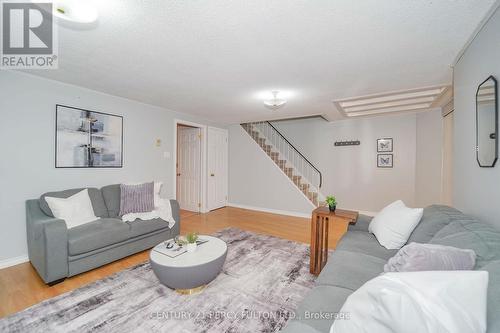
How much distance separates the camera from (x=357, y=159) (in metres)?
5.42

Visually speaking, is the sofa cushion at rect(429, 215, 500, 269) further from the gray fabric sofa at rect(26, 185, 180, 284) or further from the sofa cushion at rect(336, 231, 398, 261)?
the gray fabric sofa at rect(26, 185, 180, 284)

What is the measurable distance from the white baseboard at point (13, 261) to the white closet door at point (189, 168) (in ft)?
10.4

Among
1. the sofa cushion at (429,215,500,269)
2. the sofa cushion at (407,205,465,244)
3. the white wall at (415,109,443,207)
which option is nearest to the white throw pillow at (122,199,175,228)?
the sofa cushion at (407,205,465,244)

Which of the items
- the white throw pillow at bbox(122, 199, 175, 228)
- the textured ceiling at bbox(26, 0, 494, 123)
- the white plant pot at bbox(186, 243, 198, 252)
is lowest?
the white plant pot at bbox(186, 243, 198, 252)

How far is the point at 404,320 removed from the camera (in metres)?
0.71

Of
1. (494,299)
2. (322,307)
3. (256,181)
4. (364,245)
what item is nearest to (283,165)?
(256,181)

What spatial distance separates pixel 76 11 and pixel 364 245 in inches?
122

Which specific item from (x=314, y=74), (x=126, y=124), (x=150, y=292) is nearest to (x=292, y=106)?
(x=314, y=74)

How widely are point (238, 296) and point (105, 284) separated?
142 cm

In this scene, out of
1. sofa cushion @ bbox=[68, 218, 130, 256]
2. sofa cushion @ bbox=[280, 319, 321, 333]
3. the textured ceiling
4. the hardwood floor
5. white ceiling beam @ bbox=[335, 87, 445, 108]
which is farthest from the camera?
white ceiling beam @ bbox=[335, 87, 445, 108]

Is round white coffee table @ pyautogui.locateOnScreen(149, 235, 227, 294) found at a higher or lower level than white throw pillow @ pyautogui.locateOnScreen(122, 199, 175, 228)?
lower

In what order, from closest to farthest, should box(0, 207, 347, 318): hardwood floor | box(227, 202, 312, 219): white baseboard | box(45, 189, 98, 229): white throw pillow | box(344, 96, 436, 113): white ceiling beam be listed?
box(0, 207, 347, 318): hardwood floor → box(45, 189, 98, 229): white throw pillow → box(344, 96, 436, 113): white ceiling beam → box(227, 202, 312, 219): white baseboard

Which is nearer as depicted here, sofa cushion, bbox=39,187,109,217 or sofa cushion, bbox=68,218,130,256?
sofa cushion, bbox=68,218,130,256

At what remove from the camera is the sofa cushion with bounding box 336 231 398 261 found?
6.26 ft
